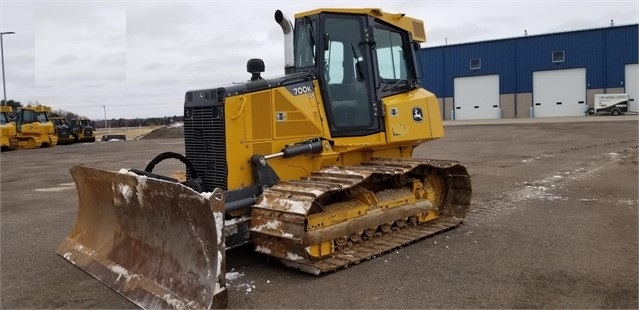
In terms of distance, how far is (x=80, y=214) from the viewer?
696cm

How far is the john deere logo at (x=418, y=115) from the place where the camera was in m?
7.92

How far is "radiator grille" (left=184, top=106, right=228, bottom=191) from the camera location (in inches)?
246

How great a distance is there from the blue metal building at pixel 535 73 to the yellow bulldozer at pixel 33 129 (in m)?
32.7

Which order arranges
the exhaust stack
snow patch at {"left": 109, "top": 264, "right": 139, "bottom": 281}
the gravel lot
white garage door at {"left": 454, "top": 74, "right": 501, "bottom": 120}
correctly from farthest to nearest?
1. white garage door at {"left": 454, "top": 74, "right": 501, "bottom": 120}
2. the exhaust stack
3. snow patch at {"left": 109, "top": 264, "right": 139, "bottom": 281}
4. the gravel lot

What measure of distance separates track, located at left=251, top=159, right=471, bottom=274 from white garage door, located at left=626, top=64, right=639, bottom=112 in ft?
136

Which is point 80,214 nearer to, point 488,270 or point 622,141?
point 488,270

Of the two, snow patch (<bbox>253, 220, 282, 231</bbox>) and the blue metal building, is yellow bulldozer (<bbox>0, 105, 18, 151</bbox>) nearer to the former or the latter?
snow patch (<bbox>253, 220, 282, 231</bbox>)

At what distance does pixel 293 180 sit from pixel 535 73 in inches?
1751

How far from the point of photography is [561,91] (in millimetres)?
45281

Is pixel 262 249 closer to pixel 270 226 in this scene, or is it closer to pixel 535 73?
pixel 270 226

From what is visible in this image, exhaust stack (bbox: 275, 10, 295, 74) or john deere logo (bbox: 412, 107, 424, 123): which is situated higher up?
exhaust stack (bbox: 275, 10, 295, 74)

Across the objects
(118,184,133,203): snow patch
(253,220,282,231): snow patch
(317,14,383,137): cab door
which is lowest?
(253,220,282,231): snow patch

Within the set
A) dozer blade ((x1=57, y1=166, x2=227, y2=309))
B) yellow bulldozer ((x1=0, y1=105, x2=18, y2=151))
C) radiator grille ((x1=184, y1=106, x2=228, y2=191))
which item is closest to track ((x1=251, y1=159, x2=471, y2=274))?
radiator grille ((x1=184, y1=106, x2=228, y2=191))

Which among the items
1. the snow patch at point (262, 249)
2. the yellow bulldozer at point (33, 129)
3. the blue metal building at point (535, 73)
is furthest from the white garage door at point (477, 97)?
the snow patch at point (262, 249)
